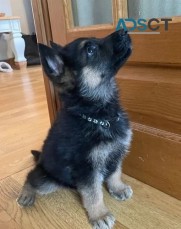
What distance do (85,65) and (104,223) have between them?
22.1 inches

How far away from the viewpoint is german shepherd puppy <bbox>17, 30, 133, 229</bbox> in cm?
99

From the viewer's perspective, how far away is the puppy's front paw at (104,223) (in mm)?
1020

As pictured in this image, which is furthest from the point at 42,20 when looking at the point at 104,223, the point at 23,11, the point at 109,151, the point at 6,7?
the point at 23,11

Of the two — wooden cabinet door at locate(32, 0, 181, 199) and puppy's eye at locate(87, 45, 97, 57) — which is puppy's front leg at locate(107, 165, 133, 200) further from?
puppy's eye at locate(87, 45, 97, 57)

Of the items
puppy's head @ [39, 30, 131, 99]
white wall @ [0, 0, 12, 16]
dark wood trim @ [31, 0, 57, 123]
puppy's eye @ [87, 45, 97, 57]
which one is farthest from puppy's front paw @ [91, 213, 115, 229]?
white wall @ [0, 0, 12, 16]

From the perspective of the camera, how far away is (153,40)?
3.27 ft

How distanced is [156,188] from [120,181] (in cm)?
15

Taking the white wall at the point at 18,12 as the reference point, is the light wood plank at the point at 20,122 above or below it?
below

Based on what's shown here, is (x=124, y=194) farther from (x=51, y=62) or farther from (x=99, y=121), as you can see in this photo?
(x=51, y=62)

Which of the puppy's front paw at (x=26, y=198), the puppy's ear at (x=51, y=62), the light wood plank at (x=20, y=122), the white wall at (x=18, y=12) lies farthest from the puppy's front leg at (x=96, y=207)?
the white wall at (x=18, y=12)

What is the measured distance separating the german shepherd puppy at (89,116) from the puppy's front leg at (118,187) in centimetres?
11

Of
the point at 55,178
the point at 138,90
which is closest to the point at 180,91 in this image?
the point at 138,90

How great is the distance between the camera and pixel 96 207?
1054 millimetres

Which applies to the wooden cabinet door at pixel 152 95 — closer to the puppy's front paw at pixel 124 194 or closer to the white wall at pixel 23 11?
the puppy's front paw at pixel 124 194
